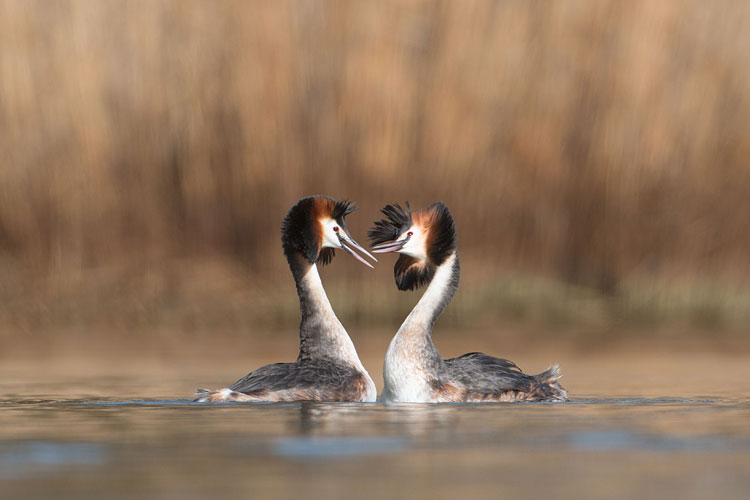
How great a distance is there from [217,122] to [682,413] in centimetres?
510

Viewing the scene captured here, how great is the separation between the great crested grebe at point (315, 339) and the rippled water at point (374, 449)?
162 millimetres

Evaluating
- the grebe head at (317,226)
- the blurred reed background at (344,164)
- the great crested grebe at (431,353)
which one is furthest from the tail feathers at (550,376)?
the blurred reed background at (344,164)

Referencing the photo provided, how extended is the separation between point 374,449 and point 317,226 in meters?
2.80

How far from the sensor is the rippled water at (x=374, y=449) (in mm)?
4723

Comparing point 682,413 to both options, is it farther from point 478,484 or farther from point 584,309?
point 584,309

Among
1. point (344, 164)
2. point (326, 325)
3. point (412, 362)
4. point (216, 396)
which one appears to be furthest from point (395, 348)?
point (344, 164)

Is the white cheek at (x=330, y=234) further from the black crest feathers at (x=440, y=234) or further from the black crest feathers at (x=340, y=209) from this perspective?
the black crest feathers at (x=440, y=234)

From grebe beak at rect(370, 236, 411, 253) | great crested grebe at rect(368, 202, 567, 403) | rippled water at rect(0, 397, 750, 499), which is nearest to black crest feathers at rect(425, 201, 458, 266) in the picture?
great crested grebe at rect(368, 202, 567, 403)

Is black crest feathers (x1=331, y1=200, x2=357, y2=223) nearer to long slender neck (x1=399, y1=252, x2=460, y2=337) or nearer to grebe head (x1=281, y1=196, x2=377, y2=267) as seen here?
grebe head (x1=281, y1=196, x2=377, y2=267)

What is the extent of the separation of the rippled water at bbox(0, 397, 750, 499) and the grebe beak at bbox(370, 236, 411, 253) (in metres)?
0.85

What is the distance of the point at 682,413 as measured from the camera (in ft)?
22.3

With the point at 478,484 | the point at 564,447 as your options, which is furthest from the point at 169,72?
the point at 478,484

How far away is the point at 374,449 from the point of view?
5.57 meters

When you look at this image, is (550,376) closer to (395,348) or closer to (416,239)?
(395,348)
